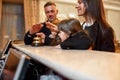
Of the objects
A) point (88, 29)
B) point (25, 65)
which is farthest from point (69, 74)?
point (88, 29)

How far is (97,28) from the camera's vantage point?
1384 millimetres

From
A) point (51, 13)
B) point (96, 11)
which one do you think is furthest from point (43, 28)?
point (96, 11)

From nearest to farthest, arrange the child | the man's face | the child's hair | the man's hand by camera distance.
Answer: the child
the child's hair
the man's hand
the man's face

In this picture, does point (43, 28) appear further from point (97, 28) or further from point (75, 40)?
point (75, 40)

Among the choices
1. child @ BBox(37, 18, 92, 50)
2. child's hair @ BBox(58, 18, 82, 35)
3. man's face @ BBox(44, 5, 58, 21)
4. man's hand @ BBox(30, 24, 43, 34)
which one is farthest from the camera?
man's face @ BBox(44, 5, 58, 21)

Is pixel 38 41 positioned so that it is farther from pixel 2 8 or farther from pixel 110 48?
pixel 2 8

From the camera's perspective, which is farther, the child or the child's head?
the child's head

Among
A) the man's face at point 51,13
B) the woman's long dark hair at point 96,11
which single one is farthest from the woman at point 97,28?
the man's face at point 51,13

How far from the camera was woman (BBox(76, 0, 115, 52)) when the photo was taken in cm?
138

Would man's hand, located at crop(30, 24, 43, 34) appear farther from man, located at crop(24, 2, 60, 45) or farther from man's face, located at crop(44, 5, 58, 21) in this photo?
man's face, located at crop(44, 5, 58, 21)

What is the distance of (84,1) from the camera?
1.49m

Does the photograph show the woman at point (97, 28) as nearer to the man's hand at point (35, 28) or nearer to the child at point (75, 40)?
the child at point (75, 40)

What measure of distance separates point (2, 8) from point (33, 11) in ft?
2.14

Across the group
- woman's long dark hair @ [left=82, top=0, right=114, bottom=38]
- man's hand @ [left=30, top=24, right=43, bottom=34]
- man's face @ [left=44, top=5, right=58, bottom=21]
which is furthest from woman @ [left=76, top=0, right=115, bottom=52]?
man's face @ [left=44, top=5, right=58, bottom=21]
